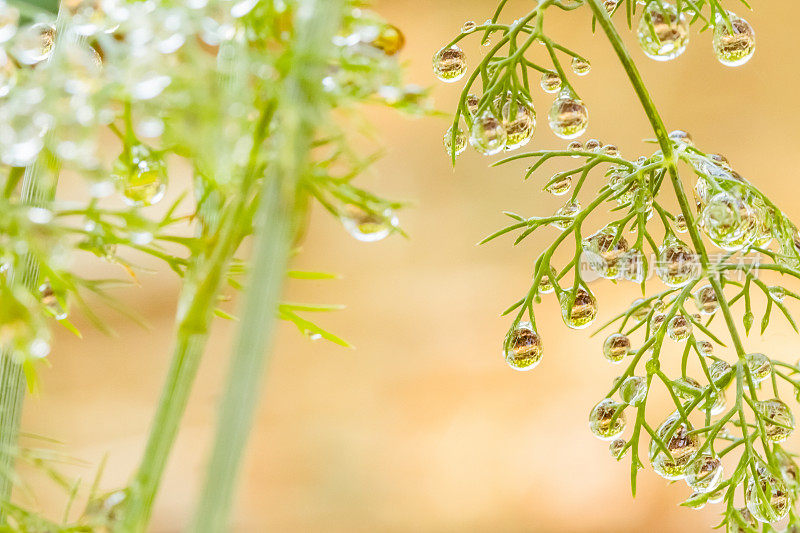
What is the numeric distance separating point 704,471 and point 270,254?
23 cm

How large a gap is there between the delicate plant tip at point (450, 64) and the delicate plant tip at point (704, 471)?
0.17m

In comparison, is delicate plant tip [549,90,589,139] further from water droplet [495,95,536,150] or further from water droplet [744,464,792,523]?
water droplet [744,464,792,523]

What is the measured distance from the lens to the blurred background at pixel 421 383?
4.52 ft

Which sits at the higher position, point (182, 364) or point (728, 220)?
point (728, 220)

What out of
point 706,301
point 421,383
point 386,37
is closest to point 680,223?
point 706,301

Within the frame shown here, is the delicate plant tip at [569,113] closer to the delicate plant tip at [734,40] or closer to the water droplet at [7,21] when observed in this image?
the delicate plant tip at [734,40]

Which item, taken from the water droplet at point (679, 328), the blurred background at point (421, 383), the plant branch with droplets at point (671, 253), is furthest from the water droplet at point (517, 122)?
the blurred background at point (421, 383)

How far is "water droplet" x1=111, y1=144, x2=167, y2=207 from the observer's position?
6.8 inches

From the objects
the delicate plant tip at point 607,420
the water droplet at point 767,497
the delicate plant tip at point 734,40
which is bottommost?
the water droplet at point 767,497

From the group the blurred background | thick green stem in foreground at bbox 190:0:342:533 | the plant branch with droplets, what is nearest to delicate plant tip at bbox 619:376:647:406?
the plant branch with droplets

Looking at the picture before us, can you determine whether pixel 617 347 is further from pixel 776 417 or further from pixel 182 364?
pixel 182 364

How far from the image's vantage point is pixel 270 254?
110 millimetres

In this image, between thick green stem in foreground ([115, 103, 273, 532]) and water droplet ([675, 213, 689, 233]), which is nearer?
thick green stem in foreground ([115, 103, 273, 532])

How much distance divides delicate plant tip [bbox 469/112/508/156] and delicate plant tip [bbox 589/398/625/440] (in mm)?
114
